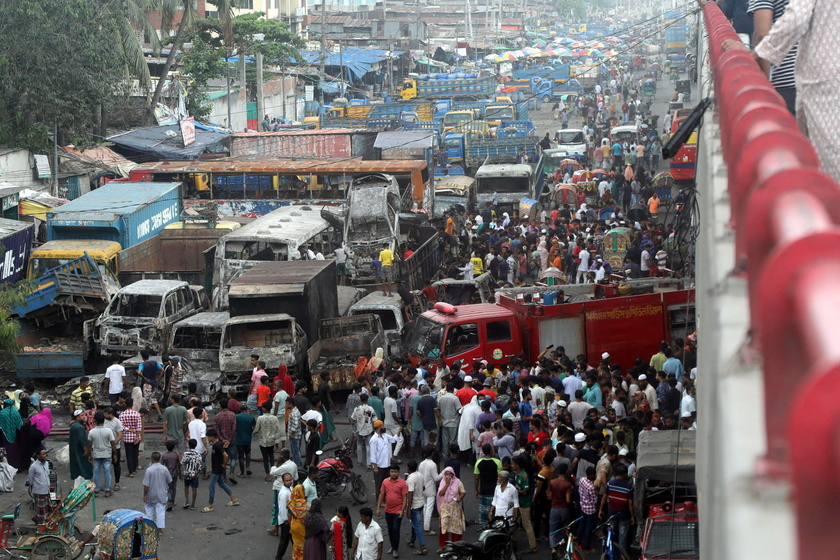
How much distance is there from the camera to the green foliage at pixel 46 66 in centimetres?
3111

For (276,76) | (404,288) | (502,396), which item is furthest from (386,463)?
(276,76)

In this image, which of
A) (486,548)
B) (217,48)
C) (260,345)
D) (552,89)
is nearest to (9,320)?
(260,345)

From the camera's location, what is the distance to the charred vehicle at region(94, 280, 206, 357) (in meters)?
18.5

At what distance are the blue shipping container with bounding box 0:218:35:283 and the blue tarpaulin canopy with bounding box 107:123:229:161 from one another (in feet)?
47.9

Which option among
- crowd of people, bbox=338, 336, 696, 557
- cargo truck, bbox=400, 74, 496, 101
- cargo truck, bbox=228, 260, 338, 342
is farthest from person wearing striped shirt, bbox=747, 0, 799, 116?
cargo truck, bbox=400, 74, 496, 101

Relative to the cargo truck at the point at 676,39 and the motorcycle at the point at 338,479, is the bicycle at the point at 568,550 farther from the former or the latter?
the cargo truck at the point at 676,39

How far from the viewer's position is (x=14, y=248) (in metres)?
22.5

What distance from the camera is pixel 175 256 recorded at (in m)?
25.1

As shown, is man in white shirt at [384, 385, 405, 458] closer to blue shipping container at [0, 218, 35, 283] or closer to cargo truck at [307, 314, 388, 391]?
cargo truck at [307, 314, 388, 391]

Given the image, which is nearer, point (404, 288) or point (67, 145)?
point (404, 288)

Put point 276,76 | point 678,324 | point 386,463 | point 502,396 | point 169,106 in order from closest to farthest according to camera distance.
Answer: point 386,463 → point 502,396 → point 678,324 → point 169,106 → point 276,76

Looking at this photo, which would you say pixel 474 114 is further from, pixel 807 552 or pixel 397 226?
pixel 807 552

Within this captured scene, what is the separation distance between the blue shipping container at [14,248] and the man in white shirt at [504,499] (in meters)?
14.2

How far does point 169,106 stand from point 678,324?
33.7 meters
